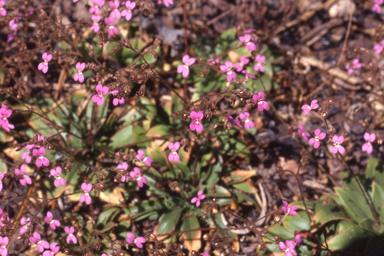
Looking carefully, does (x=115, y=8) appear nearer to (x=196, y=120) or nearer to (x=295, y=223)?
(x=196, y=120)

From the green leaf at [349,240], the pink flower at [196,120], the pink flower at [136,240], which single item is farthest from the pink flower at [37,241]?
the green leaf at [349,240]

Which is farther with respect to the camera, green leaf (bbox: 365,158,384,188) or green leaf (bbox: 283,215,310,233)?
green leaf (bbox: 365,158,384,188)

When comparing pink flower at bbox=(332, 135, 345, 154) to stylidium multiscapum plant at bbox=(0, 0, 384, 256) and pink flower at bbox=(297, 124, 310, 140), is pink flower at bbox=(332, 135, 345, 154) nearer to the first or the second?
stylidium multiscapum plant at bbox=(0, 0, 384, 256)

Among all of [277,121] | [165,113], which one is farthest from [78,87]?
[277,121]

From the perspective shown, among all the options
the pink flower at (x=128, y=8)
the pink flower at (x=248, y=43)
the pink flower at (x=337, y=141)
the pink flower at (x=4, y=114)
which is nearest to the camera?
the pink flower at (x=4, y=114)

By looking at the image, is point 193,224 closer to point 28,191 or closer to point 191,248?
point 191,248

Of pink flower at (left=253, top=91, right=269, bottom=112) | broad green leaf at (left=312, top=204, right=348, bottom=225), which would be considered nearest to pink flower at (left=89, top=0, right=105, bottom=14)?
pink flower at (left=253, top=91, right=269, bottom=112)

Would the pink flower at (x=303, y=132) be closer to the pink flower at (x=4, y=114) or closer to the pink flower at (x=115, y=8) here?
the pink flower at (x=115, y=8)
